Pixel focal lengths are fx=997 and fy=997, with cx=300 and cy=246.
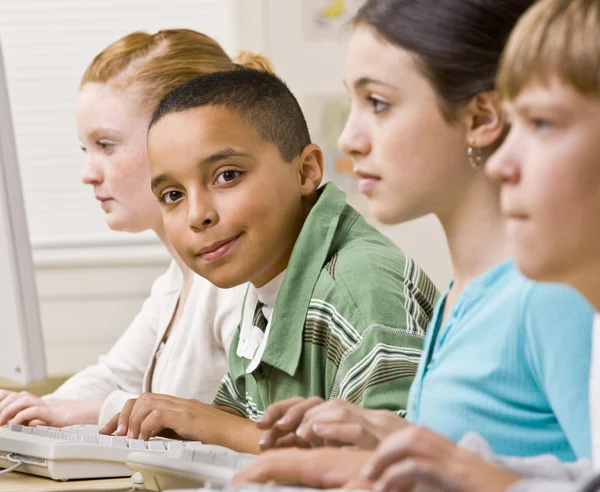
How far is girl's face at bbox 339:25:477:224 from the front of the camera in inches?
33.8

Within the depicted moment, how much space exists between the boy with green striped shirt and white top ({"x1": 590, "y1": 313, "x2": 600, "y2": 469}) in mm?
331

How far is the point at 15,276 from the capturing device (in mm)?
1351

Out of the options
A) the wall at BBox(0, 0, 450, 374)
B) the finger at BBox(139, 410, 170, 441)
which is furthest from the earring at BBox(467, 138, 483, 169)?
the wall at BBox(0, 0, 450, 374)

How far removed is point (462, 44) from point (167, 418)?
524mm

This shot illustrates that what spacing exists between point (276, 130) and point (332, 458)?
2.13 ft

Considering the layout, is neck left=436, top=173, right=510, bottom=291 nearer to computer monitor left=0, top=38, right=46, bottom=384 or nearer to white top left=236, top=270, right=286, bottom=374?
white top left=236, top=270, right=286, bottom=374

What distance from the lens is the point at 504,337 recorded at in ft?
2.65

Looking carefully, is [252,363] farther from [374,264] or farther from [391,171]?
[391,171]

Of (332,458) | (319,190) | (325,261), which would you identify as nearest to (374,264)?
(325,261)

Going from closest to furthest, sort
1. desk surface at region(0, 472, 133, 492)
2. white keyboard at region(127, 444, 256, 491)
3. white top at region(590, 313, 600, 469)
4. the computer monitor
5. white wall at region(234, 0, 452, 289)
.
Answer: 1. white top at region(590, 313, 600, 469)
2. white keyboard at region(127, 444, 256, 491)
3. desk surface at region(0, 472, 133, 492)
4. the computer monitor
5. white wall at region(234, 0, 452, 289)

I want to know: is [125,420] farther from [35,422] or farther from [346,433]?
[346,433]

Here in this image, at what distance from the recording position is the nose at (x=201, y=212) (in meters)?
1.17

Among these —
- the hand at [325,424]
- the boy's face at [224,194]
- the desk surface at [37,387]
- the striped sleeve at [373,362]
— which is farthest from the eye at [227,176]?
the desk surface at [37,387]


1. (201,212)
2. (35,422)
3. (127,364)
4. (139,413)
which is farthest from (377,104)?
(127,364)
